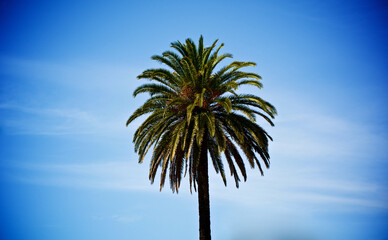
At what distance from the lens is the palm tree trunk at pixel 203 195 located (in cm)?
1927

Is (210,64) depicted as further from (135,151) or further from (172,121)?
(135,151)

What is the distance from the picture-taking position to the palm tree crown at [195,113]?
1967 centimetres

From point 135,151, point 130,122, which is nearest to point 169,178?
point 135,151

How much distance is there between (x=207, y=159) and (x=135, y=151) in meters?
4.85

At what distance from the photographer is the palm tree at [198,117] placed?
1953cm

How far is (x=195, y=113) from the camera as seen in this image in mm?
20047

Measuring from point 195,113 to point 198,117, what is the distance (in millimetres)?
925

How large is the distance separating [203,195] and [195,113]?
494 cm

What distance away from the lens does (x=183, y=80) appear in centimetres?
2066

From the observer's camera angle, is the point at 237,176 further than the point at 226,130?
Yes

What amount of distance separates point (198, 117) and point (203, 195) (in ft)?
15.6

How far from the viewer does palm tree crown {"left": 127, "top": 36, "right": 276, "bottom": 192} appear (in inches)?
774

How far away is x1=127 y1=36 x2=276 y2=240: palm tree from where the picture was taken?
1953 centimetres

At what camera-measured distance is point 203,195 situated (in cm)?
1995
